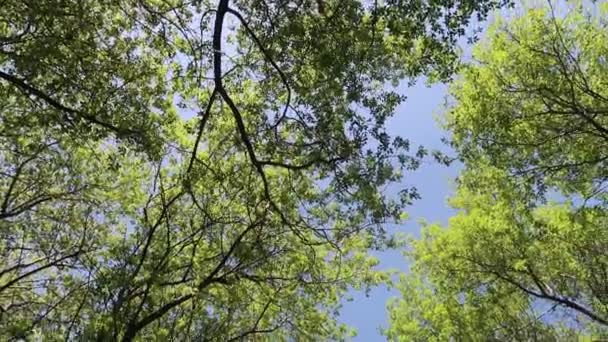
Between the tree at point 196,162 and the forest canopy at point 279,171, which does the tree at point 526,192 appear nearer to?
the forest canopy at point 279,171

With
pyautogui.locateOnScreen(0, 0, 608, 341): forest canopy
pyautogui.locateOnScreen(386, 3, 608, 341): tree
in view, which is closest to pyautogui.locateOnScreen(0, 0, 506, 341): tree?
pyautogui.locateOnScreen(0, 0, 608, 341): forest canopy

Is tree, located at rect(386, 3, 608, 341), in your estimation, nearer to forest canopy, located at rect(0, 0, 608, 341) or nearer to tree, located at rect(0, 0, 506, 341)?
forest canopy, located at rect(0, 0, 608, 341)

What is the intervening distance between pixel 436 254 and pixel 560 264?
9.48 ft

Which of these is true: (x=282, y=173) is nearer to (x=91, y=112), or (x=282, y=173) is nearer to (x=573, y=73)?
(x=91, y=112)

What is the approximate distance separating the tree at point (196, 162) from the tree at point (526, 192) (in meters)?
2.81

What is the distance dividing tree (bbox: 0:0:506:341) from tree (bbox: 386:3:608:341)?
2.81 metres

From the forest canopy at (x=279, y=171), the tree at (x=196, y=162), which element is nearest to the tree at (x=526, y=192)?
the forest canopy at (x=279, y=171)

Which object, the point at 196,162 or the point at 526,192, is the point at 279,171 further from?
the point at 526,192

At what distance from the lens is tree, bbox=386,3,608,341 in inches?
431

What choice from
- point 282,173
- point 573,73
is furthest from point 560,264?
point 282,173

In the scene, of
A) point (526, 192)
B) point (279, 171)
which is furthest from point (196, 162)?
point (526, 192)

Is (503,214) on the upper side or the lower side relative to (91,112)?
upper

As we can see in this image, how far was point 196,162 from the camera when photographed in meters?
8.91

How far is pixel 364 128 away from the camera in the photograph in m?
7.56
